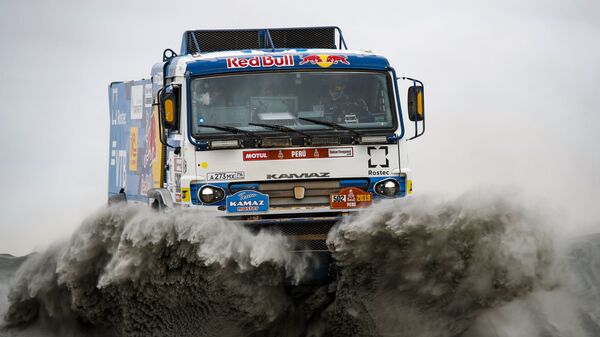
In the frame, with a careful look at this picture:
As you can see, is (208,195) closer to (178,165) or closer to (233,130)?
(178,165)

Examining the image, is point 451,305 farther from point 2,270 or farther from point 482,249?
point 2,270

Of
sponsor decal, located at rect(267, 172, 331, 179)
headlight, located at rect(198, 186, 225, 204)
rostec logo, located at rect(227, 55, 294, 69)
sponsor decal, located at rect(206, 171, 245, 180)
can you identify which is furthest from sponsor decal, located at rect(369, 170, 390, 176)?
headlight, located at rect(198, 186, 225, 204)

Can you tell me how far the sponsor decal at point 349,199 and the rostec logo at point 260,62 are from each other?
1487mm

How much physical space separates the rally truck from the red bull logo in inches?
0.4

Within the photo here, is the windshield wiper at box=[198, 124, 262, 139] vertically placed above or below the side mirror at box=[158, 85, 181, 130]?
below

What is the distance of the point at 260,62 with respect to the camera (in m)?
10.0

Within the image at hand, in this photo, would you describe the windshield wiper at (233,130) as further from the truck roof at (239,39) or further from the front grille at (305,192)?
the truck roof at (239,39)

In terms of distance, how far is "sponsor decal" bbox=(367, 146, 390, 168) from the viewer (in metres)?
9.79

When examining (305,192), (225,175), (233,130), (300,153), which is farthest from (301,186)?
(233,130)

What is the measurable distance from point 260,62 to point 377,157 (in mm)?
1573

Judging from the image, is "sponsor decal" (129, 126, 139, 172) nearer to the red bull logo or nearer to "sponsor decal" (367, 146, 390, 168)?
the red bull logo

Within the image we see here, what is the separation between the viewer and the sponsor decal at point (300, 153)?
9.61 m

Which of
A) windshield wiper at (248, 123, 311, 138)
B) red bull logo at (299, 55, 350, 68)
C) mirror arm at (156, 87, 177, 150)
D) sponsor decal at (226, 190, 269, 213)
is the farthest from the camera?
red bull logo at (299, 55, 350, 68)

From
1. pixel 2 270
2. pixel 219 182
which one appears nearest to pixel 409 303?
pixel 219 182
